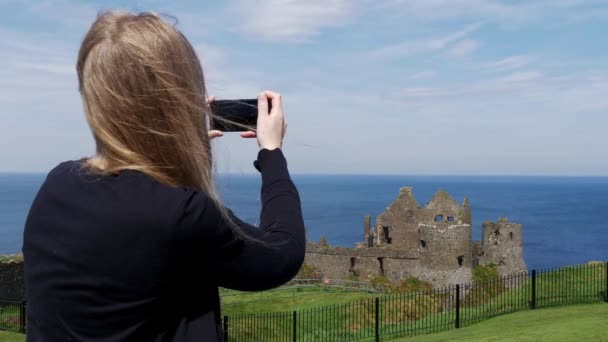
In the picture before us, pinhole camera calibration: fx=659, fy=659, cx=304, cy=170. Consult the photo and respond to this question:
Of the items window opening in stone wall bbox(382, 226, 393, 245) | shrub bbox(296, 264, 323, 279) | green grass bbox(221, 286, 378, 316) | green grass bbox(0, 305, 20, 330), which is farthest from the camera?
window opening in stone wall bbox(382, 226, 393, 245)

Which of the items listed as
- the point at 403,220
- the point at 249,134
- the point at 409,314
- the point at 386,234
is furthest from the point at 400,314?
the point at 249,134

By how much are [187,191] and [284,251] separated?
1.26 feet

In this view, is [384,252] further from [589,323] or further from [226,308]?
[589,323]

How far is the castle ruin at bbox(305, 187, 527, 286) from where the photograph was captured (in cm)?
3106

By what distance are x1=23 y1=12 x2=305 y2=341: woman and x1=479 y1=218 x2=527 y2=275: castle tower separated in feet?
105

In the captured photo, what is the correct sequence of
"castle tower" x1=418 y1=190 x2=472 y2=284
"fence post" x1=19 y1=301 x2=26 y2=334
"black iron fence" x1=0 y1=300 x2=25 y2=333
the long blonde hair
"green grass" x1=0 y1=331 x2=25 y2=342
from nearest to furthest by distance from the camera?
the long blonde hair → "green grass" x1=0 y1=331 x2=25 y2=342 → "fence post" x1=19 y1=301 x2=26 y2=334 → "black iron fence" x1=0 y1=300 x2=25 y2=333 → "castle tower" x1=418 y1=190 x2=472 y2=284

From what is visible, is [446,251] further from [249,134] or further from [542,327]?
[249,134]

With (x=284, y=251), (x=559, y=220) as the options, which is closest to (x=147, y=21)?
(x=284, y=251)

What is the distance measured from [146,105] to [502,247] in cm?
3262

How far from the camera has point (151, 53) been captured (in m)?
2.13

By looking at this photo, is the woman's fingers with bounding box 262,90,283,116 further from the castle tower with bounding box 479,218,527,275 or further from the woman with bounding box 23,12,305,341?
the castle tower with bounding box 479,218,527,275

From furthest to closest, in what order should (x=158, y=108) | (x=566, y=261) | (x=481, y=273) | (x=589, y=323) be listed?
(x=566, y=261)
(x=481, y=273)
(x=589, y=323)
(x=158, y=108)

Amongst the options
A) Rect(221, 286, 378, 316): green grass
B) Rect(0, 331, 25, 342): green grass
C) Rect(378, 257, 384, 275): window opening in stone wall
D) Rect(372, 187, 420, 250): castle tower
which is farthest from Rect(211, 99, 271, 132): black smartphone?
Rect(372, 187, 420, 250): castle tower

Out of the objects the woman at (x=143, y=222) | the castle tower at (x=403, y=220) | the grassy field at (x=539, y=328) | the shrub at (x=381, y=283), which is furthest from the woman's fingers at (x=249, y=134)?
the castle tower at (x=403, y=220)
